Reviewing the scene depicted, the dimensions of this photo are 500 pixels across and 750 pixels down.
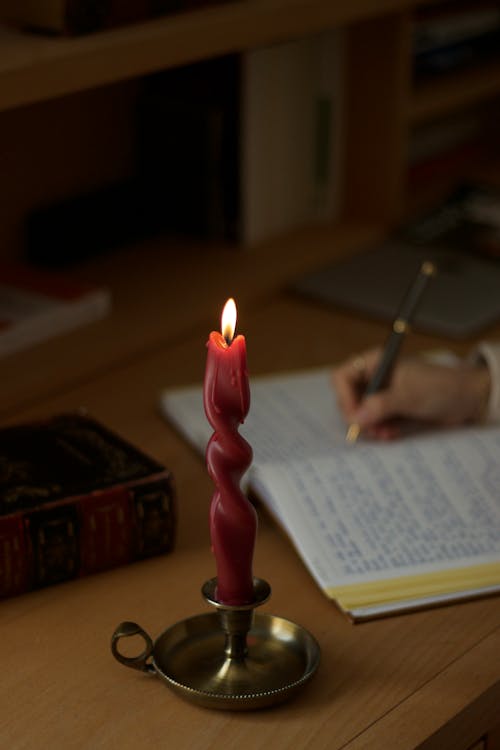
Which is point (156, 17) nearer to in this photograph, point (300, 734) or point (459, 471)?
point (459, 471)

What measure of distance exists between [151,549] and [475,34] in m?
1.28

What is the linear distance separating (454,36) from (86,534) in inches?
49.6

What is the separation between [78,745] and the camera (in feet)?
2.77

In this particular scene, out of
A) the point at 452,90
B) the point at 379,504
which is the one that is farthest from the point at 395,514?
the point at 452,90

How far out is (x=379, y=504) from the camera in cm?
112

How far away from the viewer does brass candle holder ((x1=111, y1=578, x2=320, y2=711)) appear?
2.88 feet

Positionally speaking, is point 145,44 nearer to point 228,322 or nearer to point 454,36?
point 228,322

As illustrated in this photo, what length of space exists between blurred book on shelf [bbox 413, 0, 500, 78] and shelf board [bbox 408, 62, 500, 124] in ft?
0.05

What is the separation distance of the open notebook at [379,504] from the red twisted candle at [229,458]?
166 mm

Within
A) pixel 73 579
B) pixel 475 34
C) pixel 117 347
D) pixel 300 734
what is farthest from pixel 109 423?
pixel 475 34


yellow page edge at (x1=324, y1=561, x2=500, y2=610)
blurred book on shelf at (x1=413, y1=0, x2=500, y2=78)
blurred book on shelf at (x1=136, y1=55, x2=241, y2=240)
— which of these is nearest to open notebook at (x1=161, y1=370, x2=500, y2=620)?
yellow page edge at (x1=324, y1=561, x2=500, y2=610)

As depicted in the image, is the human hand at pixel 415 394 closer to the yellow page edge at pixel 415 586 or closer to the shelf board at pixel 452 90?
the yellow page edge at pixel 415 586

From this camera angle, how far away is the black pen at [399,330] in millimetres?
1320

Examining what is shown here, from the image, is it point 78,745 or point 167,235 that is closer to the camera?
point 78,745
